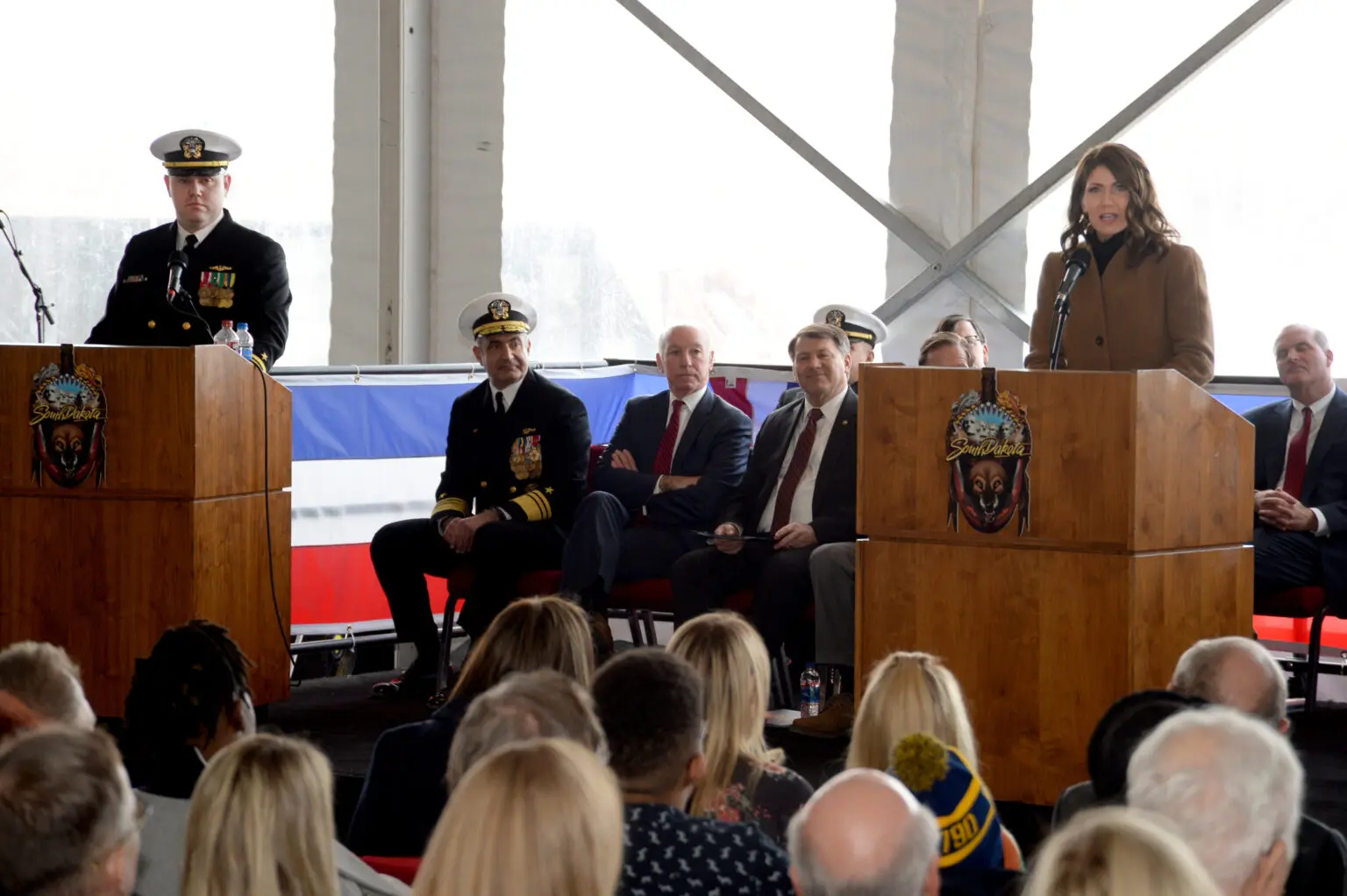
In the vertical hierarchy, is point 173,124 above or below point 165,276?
above

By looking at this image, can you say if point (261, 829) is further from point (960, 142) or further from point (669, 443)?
point (960, 142)

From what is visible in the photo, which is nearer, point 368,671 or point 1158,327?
point 1158,327

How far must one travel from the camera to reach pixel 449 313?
8727 mm

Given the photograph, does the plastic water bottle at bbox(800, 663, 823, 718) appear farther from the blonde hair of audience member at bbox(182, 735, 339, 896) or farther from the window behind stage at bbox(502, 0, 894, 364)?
the blonde hair of audience member at bbox(182, 735, 339, 896)

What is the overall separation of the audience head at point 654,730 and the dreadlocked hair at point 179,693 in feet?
2.77

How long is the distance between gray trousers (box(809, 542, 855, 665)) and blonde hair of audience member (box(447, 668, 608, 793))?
106 inches

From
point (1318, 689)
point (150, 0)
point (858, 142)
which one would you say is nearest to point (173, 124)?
point (150, 0)

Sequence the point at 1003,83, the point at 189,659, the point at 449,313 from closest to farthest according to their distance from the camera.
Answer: the point at 189,659
the point at 1003,83
the point at 449,313

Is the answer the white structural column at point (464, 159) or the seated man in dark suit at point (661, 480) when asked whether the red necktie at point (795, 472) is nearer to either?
the seated man in dark suit at point (661, 480)

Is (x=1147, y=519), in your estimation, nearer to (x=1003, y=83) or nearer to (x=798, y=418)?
(x=798, y=418)

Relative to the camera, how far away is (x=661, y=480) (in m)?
5.94

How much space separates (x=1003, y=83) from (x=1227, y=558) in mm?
3559

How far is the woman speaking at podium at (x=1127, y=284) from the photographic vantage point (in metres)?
4.41

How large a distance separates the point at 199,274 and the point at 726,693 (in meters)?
3.32
